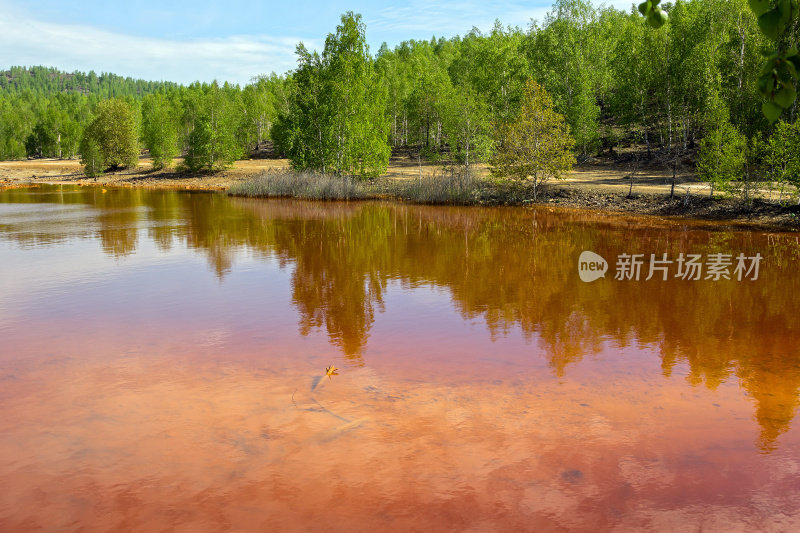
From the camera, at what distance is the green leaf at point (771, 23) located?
2.13 m

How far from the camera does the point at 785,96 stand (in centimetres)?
223

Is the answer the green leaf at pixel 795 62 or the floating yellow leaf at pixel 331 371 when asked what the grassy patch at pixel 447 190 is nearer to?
the floating yellow leaf at pixel 331 371

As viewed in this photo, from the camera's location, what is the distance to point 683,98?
3456 cm

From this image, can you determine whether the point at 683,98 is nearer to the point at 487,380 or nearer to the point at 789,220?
the point at 789,220

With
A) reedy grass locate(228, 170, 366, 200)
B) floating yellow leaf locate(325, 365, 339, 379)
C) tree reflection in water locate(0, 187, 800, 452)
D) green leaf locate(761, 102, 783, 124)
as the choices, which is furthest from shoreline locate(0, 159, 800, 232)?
green leaf locate(761, 102, 783, 124)

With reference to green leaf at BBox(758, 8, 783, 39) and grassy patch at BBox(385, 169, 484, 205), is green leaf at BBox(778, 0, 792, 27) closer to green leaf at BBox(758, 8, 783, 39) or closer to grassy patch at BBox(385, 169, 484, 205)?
green leaf at BBox(758, 8, 783, 39)

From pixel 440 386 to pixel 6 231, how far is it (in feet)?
84.4

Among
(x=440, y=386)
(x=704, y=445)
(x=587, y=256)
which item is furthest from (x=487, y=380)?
(x=587, y=256)

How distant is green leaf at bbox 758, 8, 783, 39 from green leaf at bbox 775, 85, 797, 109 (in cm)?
20

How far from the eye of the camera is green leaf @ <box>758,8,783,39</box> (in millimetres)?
2135

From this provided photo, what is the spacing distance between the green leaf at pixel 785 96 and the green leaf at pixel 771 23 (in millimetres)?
196

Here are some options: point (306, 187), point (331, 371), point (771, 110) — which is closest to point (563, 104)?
point (306, 187)

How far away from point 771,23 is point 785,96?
0.90ft

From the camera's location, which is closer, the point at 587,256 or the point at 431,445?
the point at 431,445
